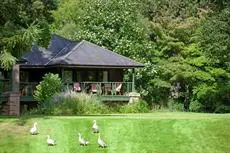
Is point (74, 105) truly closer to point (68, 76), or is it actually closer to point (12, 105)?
point (12, 105)

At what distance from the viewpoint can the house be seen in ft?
130

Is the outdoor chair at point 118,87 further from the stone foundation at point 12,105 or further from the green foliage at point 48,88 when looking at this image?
the stone foundation at point 12,105

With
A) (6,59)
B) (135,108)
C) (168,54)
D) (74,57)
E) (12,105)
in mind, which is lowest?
(135,108)

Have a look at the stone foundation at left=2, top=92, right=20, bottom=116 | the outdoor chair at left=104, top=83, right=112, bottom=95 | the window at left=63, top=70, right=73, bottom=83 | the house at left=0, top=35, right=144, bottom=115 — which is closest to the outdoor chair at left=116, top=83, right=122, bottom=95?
the house at left=0, top=35, right=144, bottom=115

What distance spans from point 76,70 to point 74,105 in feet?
40.2

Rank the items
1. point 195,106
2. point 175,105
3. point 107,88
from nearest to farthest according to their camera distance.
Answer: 1. point 107,88
2. point 195,106
3. point 175,105

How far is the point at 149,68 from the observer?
1897 inches

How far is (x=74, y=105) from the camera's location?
30.8 meters

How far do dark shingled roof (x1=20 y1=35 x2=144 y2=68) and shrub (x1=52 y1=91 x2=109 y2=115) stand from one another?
778cm

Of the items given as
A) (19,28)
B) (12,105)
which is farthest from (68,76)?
(19,28)

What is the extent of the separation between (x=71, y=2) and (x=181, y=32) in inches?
1205

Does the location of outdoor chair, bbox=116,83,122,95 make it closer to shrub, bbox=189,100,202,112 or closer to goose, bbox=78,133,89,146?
shrub, bbox=189,100,202,112

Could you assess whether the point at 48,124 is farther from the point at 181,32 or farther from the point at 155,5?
the point at 155,5

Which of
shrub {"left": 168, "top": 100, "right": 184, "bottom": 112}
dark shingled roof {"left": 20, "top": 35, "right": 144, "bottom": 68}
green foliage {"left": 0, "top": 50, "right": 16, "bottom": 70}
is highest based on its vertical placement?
green foliage {"left": 0, "top": 50, "right": 16, "bottom": 70}
